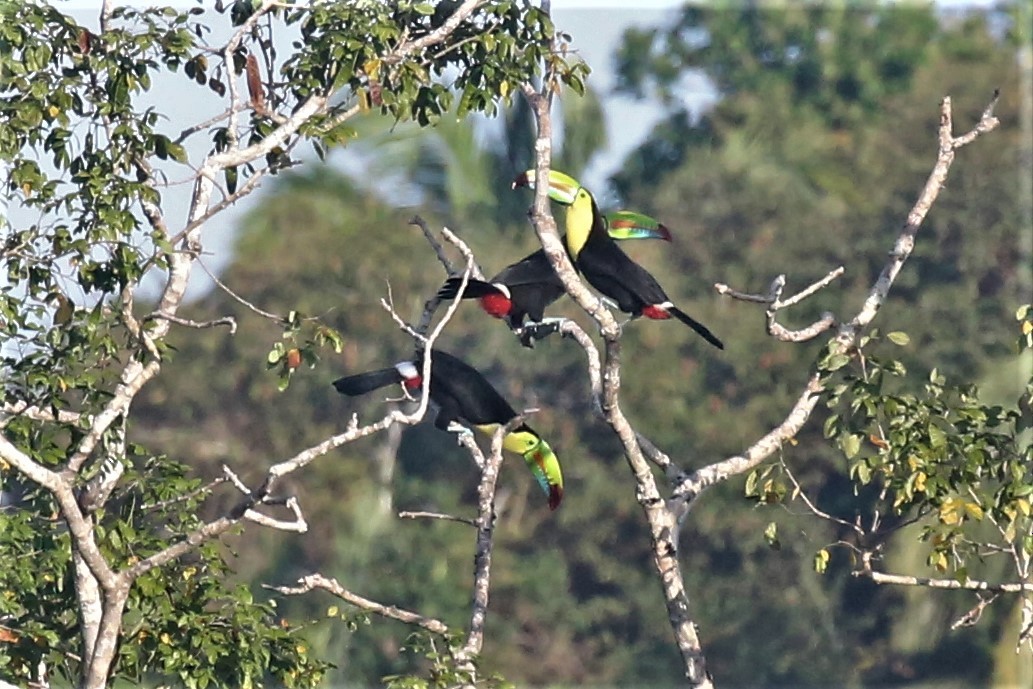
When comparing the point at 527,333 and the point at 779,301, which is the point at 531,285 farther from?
the point at 779,301

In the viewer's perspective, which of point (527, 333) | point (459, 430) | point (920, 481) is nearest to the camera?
point (920, 481)

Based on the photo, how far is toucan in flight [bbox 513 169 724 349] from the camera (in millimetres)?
6094

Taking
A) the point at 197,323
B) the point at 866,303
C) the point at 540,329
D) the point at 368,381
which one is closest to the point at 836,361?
the point at 866,303

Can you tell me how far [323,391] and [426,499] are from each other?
1169 millimetres

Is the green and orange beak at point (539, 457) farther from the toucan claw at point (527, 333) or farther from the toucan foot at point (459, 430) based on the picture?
the toucan claw at point (527, 333)

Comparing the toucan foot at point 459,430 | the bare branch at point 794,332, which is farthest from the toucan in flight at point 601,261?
the bare branch at point 794,332

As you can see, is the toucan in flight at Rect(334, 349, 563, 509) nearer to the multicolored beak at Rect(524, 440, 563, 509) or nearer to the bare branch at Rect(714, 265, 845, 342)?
the multicolored beak at Rect(524, 440, 563, 509)

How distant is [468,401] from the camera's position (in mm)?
5906

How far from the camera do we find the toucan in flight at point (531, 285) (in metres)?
5.86

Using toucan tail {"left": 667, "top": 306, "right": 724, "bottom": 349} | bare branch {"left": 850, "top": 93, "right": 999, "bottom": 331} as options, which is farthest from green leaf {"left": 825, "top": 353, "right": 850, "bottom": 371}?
toucan tail {"left": 667, "top": 306, "right": 724, "bottom": 349}

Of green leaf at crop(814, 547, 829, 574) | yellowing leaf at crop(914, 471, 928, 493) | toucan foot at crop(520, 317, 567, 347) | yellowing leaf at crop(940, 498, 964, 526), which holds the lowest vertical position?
green leaf at crop(814, 547, 829, 574)

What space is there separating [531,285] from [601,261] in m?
0.25

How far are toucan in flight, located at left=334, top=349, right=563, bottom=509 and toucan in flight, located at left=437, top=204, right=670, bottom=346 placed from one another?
0.25 metres

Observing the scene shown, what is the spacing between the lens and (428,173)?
48.3 ft
